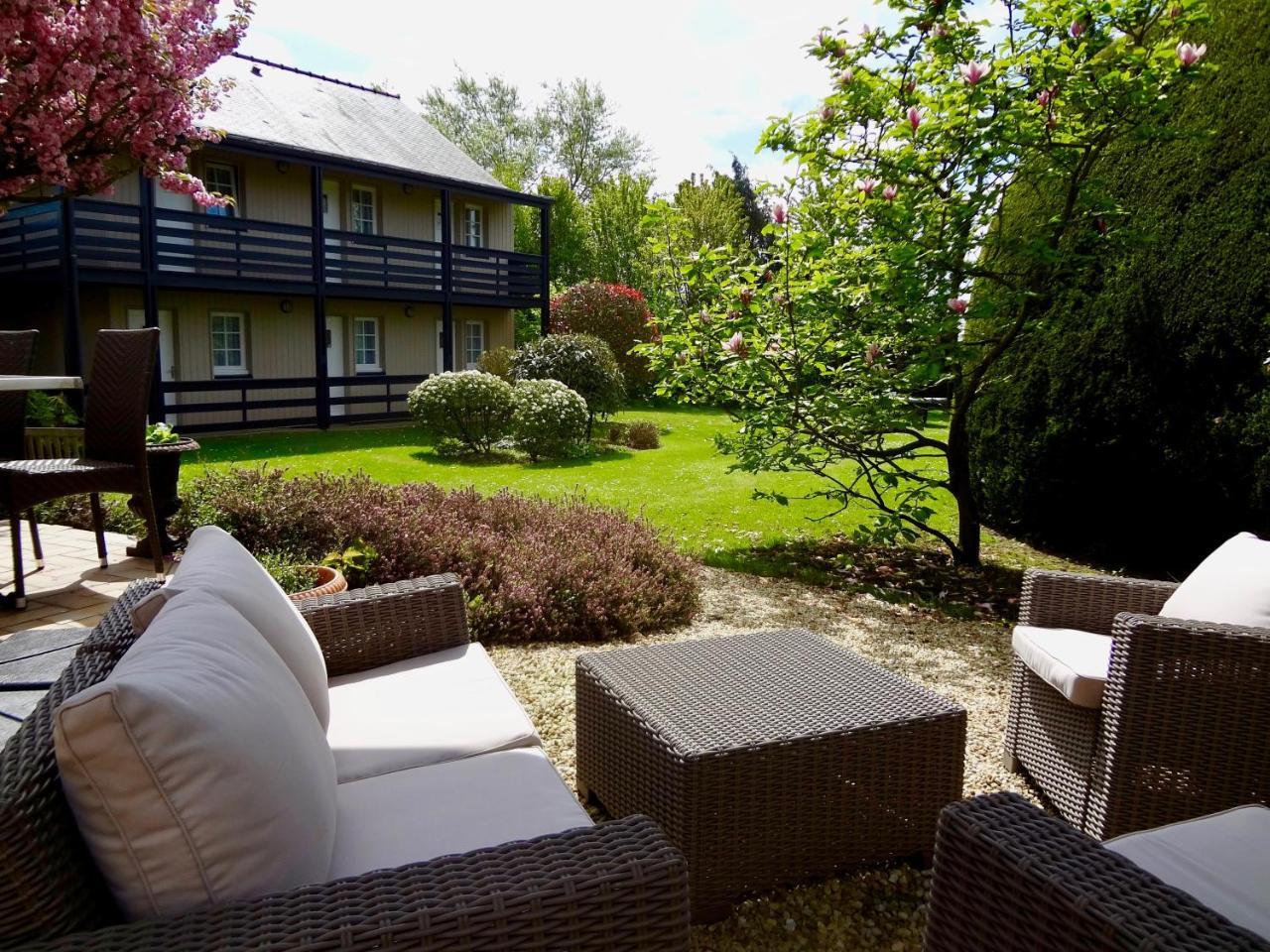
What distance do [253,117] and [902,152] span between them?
13000 mm

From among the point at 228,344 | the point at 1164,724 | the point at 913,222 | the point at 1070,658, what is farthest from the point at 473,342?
the point at 1164,724

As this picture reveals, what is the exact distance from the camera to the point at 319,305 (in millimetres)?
14594

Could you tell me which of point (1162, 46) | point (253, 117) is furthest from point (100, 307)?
point (1162, 46)

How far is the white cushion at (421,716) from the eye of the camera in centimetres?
205

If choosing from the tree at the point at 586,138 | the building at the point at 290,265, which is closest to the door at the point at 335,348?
the building at the point at 290,265

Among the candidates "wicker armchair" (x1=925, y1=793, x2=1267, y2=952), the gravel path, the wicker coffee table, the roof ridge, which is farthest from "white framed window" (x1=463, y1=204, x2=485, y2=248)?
"wicker armchair" (x1=925, y1=793, x2=1267, y2=952)

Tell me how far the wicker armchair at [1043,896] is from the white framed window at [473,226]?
1871 cm

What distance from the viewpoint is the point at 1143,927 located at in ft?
4.04

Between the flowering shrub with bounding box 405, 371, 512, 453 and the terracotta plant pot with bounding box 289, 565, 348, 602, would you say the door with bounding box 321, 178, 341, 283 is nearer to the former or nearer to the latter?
the flowering shrub with bounding box 405, 371, 512, 453

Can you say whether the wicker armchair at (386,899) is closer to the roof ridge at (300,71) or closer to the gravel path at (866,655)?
the gravel path at (866,655)

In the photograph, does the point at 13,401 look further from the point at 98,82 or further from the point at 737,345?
the point at 737,345

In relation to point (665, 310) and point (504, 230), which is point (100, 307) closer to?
point (504, 230)

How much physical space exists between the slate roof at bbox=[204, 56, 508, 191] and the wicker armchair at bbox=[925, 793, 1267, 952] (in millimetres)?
14306

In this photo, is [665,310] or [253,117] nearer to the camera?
[665,310]
